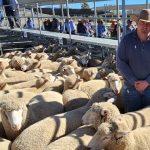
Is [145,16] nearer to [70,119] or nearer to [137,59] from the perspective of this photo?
[137,59]

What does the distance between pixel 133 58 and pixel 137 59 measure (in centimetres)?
4

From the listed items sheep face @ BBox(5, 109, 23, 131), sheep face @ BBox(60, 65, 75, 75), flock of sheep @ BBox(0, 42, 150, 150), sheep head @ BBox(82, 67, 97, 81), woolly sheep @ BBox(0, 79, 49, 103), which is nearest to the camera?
flock of sheep @ BBox(0, 42, 150, 150)

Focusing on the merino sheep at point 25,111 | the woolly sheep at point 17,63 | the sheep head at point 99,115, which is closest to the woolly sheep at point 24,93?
the merino sheep at point 25,111

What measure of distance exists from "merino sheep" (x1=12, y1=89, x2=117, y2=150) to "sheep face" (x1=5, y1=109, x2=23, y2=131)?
10 cm

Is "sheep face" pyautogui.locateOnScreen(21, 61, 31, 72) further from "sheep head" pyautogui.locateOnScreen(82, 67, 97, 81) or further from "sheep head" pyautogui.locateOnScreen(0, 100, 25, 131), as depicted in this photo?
"sheep head" pyautogui.locateOnScreen(0, 100, 25, 131)

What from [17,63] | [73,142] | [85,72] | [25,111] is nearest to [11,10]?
[17,63]

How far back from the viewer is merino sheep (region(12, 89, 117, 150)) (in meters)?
3.90

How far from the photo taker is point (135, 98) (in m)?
4.20

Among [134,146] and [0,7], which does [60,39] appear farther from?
[134,146]

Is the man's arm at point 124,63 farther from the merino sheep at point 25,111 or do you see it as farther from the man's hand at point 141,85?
the merino sheep at point 25,111

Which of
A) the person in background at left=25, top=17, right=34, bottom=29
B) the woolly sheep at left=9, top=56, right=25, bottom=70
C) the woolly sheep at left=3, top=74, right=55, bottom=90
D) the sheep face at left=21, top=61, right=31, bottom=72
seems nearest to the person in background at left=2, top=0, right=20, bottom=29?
the person in background at left=25, top=17, right=34, bottom=29

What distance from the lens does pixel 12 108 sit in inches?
164

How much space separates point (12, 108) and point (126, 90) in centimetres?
127

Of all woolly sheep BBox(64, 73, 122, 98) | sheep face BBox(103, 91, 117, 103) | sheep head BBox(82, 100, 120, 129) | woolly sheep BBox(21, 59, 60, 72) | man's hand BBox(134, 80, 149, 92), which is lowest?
woolly sheep BBox(21, 59, 60, 72)
